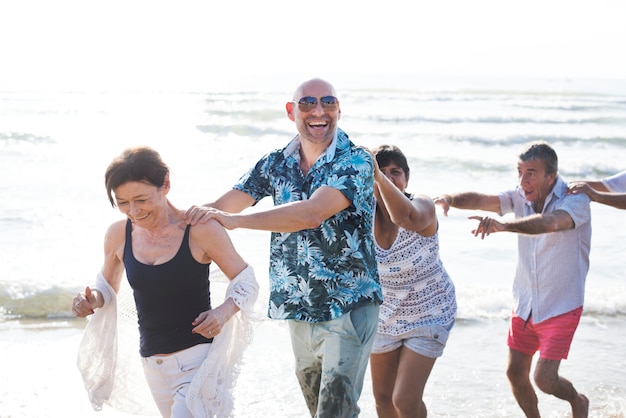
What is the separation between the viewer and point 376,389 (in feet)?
16.0

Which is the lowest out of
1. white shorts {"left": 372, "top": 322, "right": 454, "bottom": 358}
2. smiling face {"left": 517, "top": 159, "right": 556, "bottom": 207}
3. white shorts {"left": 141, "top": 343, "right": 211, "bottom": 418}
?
white shorts {"left": 372, "top": 322, "right": 454, "bottom": 358}

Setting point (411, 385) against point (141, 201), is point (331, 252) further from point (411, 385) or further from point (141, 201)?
point (411, 385)

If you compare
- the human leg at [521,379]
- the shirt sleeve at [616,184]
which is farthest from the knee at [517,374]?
the shirt sleeve at [616,184]

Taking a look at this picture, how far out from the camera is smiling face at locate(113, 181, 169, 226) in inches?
139

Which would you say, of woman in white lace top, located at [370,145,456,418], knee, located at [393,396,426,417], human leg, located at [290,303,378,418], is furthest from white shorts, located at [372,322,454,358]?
human leg, located at [290,303,378,418]

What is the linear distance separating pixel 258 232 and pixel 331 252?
892cm

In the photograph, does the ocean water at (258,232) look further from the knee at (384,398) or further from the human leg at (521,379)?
the knee at (384,398)

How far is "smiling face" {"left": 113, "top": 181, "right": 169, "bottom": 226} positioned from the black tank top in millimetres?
157

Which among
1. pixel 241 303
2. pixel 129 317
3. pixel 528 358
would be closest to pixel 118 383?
pixel 129 317

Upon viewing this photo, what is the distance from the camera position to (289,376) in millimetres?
6996

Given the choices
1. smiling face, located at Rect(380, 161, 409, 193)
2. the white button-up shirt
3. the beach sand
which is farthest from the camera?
the beach sand

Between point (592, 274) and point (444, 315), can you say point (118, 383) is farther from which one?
point (592, 274)

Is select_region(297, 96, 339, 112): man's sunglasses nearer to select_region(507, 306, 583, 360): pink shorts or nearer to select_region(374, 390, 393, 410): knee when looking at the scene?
select_region(374, 390, 393, 410): knee

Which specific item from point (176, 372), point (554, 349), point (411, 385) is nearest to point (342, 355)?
point (176, 372)
